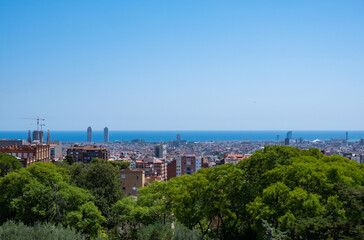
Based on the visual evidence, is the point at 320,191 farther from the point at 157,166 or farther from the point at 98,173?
the point at 157,166

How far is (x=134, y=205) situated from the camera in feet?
87.2

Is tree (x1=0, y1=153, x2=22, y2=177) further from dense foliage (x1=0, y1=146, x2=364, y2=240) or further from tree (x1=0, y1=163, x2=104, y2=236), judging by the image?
tree (x1=0, y1=163, x2=104, y2=236)

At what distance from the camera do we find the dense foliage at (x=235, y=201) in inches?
592

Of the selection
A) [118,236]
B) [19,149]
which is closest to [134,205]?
[118,236]

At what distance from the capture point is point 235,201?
1914 cm

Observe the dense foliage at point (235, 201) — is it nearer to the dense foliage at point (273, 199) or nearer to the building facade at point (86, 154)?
the dense foliage at point (273, 199)

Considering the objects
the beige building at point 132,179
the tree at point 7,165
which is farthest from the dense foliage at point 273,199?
the beige building at point 132,179

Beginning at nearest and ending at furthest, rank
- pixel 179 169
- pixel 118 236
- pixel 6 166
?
pixel 118 236 → pixel 6 166 → pixel 179 169

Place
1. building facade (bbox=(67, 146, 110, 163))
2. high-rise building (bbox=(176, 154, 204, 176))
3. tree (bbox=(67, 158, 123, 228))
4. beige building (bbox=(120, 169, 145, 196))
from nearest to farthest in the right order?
tree (bbox=(67, 158, 123, 228)), beige building (bbox=(120, 169, 145, 196)), high-rise building (bbox=(176, 154, 204, 176)), building facade (bbox=(67, 146, 110, 163))

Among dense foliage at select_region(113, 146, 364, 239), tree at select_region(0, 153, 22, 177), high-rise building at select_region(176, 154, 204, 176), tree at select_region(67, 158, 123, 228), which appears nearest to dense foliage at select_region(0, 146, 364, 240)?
dense foliage at select_region(113, 146, 364, 239)

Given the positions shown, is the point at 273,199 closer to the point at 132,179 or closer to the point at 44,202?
the point at 44,202

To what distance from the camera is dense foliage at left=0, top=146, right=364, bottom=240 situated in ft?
49.3

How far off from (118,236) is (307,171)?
1465cm

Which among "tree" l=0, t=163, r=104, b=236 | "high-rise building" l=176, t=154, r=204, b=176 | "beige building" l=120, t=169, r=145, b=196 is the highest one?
"tree" l=0, t=163, r=104, b=236
